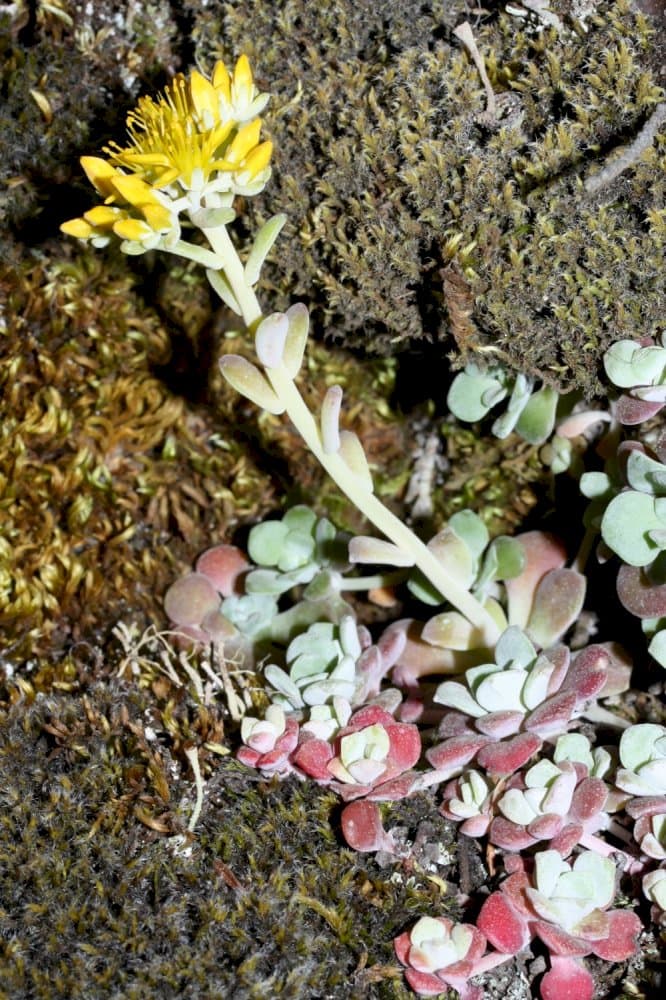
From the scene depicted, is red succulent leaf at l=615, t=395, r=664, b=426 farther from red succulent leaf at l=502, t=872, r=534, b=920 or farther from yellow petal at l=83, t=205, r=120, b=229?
yellow petal at l=83, t=205, r=120, b=229

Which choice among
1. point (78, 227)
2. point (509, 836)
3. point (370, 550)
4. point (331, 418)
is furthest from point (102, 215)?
point (509, 836)

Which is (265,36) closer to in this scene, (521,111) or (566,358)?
(521,111)

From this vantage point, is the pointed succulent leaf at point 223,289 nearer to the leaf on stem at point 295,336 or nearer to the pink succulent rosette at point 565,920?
the leaf on stem at point 295,336

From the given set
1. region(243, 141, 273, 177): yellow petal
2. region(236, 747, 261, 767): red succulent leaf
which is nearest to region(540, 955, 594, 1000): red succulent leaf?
region(236, 747, 261, 767): red succulent leaf

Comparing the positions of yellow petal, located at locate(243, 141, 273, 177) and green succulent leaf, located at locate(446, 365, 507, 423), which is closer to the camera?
yellow petal, located at locate(243, 141, 273, 177)

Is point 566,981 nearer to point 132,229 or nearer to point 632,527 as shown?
point 632,527

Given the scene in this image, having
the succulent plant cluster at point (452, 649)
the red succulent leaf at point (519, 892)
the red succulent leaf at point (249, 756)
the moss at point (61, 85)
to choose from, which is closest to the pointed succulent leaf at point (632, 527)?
the succulent plant cluster at point (452, 649)
